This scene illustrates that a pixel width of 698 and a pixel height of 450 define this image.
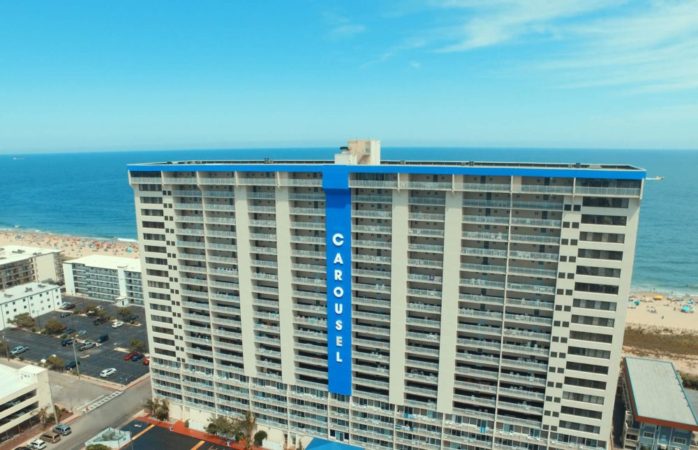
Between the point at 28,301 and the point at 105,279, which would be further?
the point at 105,279

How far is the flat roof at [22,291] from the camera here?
110688mm

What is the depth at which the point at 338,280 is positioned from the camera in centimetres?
5806

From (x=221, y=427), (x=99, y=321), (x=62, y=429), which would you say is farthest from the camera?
(x=99, y=321)

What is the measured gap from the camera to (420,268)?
55688 mm

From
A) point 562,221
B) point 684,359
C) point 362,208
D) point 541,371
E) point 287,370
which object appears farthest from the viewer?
point 684,359

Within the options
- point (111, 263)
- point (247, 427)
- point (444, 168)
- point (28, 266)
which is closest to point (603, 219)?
point (444, 168)

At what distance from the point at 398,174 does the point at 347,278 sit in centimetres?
1557

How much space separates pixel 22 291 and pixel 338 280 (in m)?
104

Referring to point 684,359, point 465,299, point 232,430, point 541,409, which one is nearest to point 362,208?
point 465,299

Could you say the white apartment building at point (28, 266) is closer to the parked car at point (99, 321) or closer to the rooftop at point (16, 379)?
the parked car at point (99, 321)

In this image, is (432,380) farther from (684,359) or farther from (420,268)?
(684,359)

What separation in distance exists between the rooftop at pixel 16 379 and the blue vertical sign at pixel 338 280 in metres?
49.6

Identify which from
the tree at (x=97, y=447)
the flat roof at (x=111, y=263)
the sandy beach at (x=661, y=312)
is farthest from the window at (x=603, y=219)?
the flat roof at (x=111, y=263)

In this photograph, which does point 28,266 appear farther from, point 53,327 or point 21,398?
point 21,398
